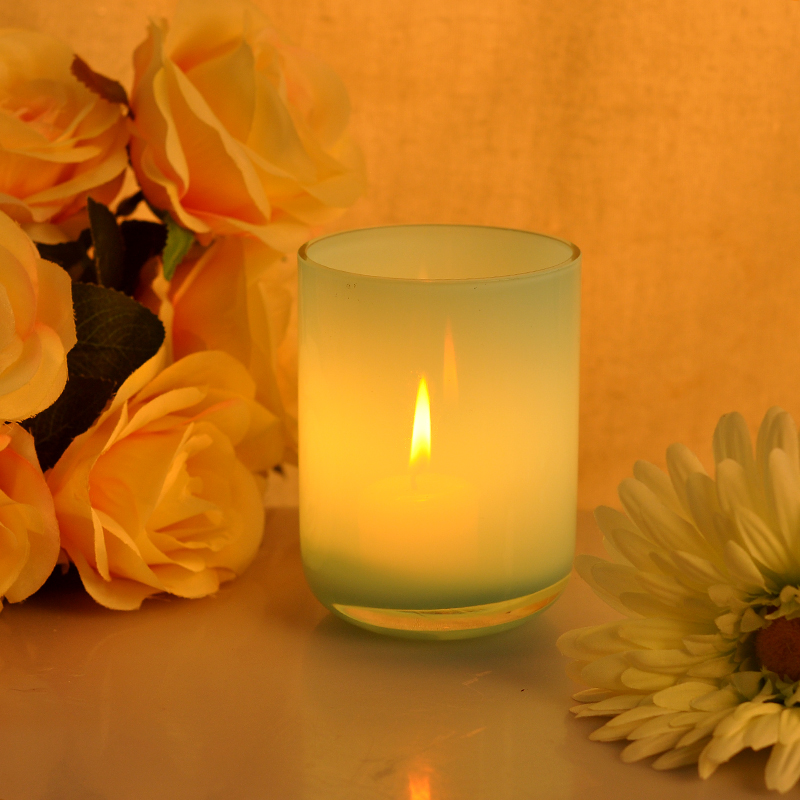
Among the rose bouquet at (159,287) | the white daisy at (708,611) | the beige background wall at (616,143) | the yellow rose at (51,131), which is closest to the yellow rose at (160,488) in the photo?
the rose bouquet at (159,287)

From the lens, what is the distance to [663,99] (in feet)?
2.62

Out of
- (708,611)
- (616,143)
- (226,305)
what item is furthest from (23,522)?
(616,143)

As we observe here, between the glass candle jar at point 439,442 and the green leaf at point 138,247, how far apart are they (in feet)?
0.42

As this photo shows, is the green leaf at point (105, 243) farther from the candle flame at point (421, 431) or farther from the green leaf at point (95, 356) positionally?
the candle flame at point (421, 431)

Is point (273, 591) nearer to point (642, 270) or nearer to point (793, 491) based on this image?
point (793, 491)

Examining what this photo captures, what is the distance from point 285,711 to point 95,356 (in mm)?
204

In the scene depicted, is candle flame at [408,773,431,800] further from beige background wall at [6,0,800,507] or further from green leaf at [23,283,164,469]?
beige background wall at [6,0,800,507]

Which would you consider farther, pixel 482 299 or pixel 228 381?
pixel 228 381

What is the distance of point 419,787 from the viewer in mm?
387

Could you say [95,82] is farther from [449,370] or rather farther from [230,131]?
[449,370]

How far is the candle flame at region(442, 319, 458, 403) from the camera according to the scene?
1.46ft

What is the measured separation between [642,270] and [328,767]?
551mm

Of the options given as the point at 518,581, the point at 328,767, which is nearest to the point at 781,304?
the point at 518,581

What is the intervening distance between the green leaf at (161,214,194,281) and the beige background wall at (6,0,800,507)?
0.28m
